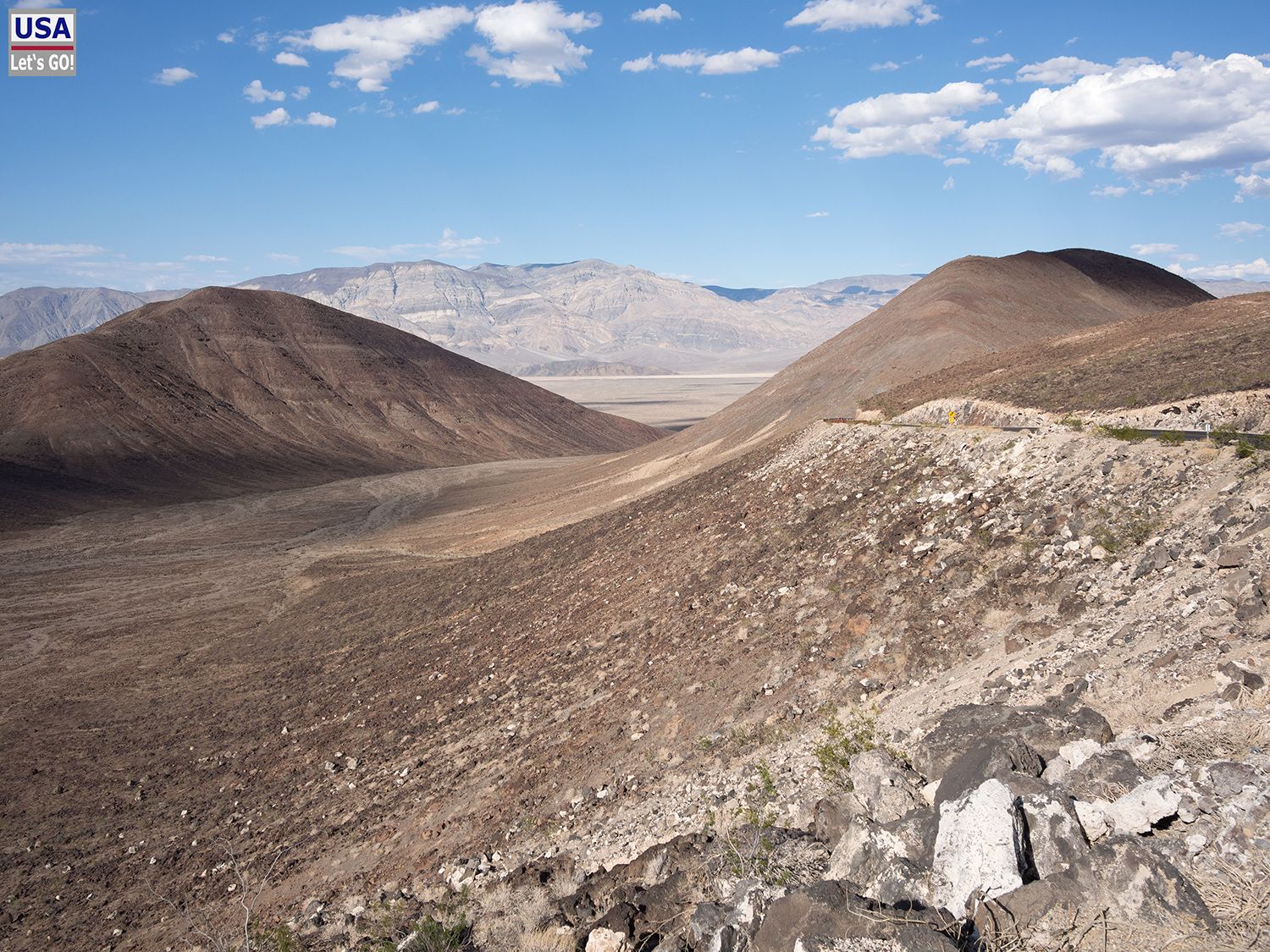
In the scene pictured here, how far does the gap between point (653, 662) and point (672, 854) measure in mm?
5062

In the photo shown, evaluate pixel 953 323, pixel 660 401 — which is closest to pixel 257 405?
pixel 953 323

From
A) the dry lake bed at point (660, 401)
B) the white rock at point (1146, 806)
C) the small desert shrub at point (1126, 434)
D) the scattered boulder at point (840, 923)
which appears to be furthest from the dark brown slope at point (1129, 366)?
the dry lake bed at point (660, 401)

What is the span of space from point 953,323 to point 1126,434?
874 inches

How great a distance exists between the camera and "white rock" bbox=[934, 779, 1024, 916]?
5.14 metres

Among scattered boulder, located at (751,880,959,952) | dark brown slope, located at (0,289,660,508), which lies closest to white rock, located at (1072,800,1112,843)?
scattered boulder, located at (751,880,959,952)

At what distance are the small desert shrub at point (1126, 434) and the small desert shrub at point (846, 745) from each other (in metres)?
6.41

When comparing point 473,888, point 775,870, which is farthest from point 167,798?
point 775,870

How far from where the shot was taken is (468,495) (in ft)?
141

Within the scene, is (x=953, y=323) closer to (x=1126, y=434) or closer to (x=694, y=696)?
(x=1126, y=434)

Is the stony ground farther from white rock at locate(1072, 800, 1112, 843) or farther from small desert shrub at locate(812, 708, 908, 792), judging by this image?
white rock at locate(1072, 800, 1112, 843)

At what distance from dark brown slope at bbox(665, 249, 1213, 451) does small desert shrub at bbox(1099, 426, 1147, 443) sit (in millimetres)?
14408

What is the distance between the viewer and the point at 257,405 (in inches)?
2574

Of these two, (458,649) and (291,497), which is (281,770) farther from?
(291,497)

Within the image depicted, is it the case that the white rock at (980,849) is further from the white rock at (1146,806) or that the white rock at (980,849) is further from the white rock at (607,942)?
the white rock at (607,942)
